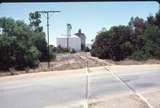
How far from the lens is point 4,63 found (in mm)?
49344

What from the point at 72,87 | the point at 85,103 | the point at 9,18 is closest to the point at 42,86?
the point at 72,87

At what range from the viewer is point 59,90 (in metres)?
19.0

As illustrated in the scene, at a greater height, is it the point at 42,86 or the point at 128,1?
the point at 128,1

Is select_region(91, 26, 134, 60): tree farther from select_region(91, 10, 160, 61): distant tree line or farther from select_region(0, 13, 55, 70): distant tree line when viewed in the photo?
select_region(0, 13, 55, 70): distant tree line

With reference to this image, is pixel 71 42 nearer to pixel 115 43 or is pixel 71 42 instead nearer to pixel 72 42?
pixel 72 42

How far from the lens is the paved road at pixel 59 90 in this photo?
15273 mm

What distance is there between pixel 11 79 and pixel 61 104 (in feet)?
35.6

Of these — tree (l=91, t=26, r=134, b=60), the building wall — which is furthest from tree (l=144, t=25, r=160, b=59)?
the building wall

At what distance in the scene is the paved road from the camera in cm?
1527

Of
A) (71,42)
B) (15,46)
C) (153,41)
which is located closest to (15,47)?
(15,46)

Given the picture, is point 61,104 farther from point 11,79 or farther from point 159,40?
point 159,40

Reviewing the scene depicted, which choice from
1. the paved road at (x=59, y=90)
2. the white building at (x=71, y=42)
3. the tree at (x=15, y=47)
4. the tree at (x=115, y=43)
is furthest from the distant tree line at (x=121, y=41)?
the white building at (x=71, y=42)

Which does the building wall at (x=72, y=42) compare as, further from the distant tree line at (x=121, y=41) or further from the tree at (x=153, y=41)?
the tree at (x=153, y=41)

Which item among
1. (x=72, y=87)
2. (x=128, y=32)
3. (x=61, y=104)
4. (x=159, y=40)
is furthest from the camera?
(x=128, y=32)
